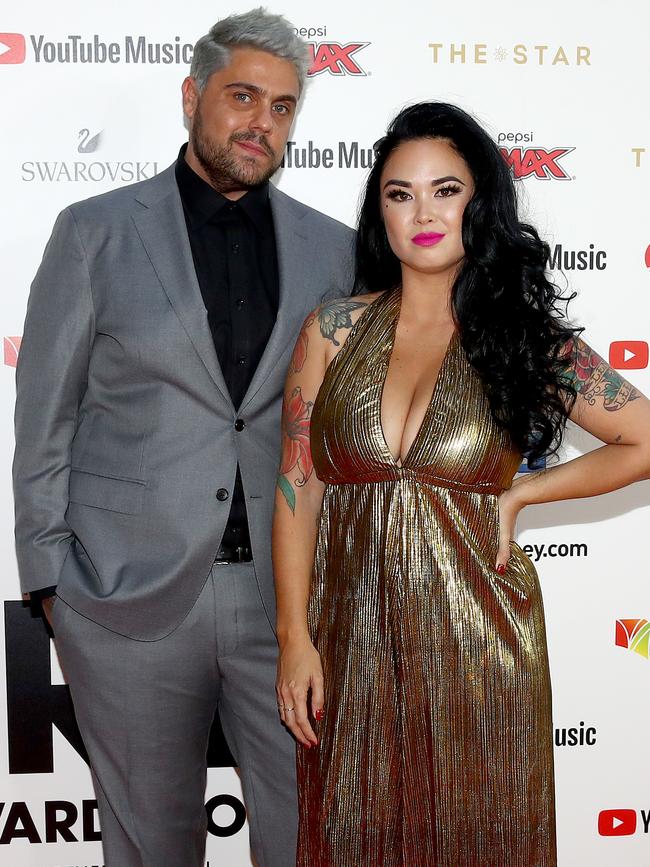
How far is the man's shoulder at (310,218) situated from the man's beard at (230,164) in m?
0.11

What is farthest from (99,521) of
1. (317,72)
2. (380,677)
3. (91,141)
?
(317,72)

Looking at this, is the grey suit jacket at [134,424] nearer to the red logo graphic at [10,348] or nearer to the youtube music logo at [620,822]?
the red logo graphic at [10,348]

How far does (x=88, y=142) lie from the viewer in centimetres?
262

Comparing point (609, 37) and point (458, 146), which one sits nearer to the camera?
point (458, 146)

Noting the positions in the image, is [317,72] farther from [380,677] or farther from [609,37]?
[380,677]

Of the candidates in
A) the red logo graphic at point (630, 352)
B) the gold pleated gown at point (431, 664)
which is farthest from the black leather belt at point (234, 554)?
the red logo graphic at point (630, 352)

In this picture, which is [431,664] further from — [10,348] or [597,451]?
[10,348]

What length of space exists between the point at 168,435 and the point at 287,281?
422mm

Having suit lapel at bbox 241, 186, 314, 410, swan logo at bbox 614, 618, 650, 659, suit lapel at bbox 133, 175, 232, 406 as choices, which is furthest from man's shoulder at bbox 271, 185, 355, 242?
swan logo at bbox 614, 618, 650, 659

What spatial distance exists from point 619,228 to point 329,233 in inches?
39.7

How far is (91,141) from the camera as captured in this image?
2.62 metres

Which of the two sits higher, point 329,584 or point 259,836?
point 329,584

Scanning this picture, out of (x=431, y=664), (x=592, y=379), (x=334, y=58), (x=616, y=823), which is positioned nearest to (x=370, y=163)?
(x=334, y=58)

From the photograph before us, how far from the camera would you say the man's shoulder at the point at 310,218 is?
85.8 inches
